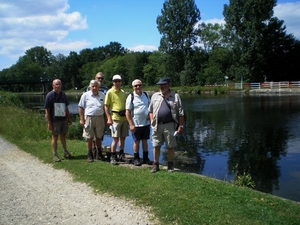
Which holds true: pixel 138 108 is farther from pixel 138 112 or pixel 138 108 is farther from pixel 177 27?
pixel 177 27

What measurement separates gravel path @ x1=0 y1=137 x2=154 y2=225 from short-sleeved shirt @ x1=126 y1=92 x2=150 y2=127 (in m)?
1.90

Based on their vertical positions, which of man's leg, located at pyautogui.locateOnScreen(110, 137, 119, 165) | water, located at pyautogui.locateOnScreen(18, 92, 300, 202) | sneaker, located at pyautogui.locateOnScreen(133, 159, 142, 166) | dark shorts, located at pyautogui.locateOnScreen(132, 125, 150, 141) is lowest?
water, located at pyautogui.locateOnScreen(18, 92, 300, 202)

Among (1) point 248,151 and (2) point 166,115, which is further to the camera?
(1) point 248,151

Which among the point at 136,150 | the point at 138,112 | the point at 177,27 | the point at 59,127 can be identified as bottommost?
the point at 136,150

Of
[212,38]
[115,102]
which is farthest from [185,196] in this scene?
[212,38]

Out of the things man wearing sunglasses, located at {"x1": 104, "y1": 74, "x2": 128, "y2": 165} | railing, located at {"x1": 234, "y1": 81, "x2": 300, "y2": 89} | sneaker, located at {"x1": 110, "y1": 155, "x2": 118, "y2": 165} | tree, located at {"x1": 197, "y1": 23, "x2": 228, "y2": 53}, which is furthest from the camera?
tree, located at {"x1": 197, "y1": 23, "x2": 228, "y2": 53}

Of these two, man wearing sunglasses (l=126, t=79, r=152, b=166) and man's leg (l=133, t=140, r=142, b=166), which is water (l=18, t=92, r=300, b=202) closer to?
man's leg (l=133, t=140, r=142, b=166)

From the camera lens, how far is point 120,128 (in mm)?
7414

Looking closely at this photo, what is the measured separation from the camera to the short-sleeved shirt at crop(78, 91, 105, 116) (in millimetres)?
7488

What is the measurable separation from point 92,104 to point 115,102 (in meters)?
0.62

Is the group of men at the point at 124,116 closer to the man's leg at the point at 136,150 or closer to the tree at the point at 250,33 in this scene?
the man's leg at the point at 136,150

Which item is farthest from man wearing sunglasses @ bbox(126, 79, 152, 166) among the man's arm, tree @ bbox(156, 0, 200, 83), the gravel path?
→ tree @ bbox(156, 0, 200, 83)

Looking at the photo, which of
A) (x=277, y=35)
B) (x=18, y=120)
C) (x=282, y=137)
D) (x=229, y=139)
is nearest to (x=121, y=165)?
(x=18, y=120)

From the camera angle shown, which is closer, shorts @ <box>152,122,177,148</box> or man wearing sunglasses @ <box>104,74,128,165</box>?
shorts @ <box>152,122,177,148</box>
